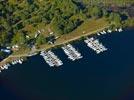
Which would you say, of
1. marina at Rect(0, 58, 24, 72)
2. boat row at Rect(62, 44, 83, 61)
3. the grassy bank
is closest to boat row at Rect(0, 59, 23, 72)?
marina at Rect(0, 58, 24, 72)

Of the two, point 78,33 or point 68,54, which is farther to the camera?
point 78,33

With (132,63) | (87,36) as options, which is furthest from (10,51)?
(132,63)

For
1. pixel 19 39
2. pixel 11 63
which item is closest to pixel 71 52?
pixel 19 39

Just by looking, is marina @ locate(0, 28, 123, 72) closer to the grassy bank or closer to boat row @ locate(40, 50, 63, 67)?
boat row @ locate(40, 50, 63, 67)

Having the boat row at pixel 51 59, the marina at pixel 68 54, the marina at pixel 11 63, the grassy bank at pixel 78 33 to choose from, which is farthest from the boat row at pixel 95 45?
the marina at pixel 11 63

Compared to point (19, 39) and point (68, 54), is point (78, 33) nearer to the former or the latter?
point (68, 54)
